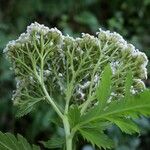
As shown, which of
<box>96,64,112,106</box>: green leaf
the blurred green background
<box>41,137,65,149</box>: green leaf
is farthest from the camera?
the blurred green background

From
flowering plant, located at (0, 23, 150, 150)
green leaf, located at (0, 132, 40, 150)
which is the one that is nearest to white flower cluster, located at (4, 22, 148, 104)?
flowering plant, located at (0, 23, 150, 150)

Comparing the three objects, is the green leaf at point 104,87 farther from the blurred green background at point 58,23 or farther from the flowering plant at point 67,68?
the blurred green background at point 58,23

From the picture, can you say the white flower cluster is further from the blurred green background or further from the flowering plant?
the blurred green background

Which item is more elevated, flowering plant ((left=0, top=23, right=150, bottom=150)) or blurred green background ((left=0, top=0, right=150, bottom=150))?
blurred green background ((left=0, top=0, right=150, bottom=150))

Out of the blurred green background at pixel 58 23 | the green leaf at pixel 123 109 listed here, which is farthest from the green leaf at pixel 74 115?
the blurred green background at pixel 58 23

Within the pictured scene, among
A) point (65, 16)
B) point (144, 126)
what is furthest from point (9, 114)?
point (144, 126)

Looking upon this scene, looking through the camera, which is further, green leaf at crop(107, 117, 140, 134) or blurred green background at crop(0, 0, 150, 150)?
blurred green background at crop(0, 0, 150, 150)
